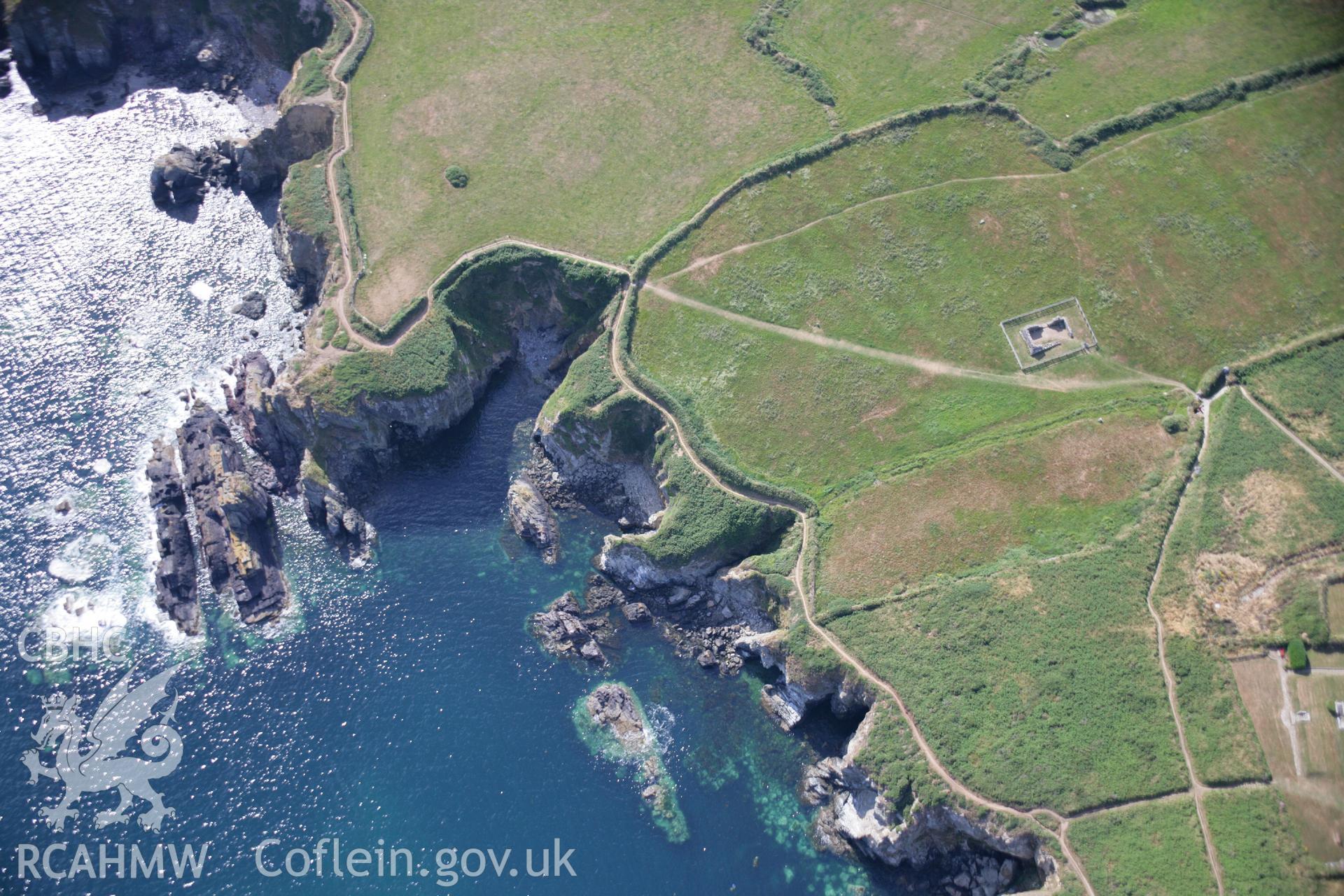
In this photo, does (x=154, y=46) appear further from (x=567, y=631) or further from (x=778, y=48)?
(x=567, y=631)

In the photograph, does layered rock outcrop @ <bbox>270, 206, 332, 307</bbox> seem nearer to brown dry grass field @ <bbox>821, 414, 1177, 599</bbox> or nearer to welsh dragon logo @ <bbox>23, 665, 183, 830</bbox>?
welsh dragon logo @ <bbox>23, 665, 183, 830</bbox>

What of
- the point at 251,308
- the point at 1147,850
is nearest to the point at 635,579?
the point at 1147,850

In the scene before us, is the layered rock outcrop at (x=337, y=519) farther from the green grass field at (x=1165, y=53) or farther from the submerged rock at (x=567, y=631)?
the green grass field at (x=1165, y=53)

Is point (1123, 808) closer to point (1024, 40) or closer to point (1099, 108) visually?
point (1099, 108)

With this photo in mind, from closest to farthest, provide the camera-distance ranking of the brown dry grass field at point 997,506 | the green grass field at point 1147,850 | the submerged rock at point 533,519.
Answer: the green grass field at point 1147,850
the brown dry grass field at point 997,506
the submerged rock at point 533,519

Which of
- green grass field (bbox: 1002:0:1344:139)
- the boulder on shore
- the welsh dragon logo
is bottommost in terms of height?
the welsh dragon logo

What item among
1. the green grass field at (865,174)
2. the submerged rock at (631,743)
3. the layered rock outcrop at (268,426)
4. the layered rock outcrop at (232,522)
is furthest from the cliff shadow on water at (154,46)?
the submerged rock at (631,743)

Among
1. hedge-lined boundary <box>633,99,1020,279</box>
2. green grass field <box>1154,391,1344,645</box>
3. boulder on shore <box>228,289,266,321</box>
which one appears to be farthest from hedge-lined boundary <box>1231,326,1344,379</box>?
boulder on shore <box>228,289,266,321</box>
